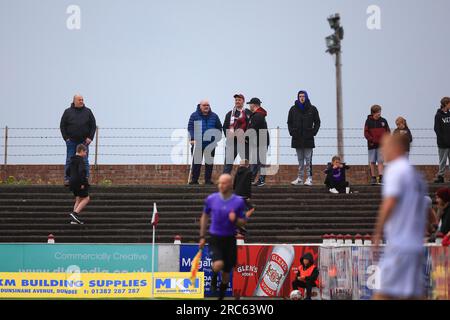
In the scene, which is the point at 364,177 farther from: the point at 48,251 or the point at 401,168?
the point at 401,168

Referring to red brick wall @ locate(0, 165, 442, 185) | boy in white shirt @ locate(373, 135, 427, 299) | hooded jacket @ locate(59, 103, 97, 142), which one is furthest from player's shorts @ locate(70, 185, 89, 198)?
boy in white shirt @ locate(373, 135, 427, 299)

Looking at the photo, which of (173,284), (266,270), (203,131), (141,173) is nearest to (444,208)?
(266,270)

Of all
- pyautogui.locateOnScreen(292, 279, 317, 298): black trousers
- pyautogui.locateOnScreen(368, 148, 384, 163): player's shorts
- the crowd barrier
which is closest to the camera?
pyautogui.locateOnScreen(292, 279, 317, 298): black trousers

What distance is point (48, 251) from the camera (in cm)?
1873

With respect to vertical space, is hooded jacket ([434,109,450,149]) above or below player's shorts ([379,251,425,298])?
above

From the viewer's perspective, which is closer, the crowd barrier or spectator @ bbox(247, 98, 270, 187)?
the crowd barrier

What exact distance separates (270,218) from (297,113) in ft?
9.46

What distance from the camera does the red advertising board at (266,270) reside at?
1856cm

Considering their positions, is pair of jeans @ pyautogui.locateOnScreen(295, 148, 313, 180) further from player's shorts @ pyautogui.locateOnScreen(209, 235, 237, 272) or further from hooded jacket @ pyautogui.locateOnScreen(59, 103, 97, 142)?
player's shorts @ pyautogui.locateOnScreen(209, 235, 237, 272)

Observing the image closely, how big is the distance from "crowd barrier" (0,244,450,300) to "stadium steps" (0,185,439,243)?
2855mm

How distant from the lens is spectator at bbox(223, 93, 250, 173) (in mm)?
23297

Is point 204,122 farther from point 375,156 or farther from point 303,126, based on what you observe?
point 375,156

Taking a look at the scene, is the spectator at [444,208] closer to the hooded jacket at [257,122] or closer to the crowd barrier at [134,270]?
the crowd barrier at [134,270]

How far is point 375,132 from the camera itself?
76.9ft
